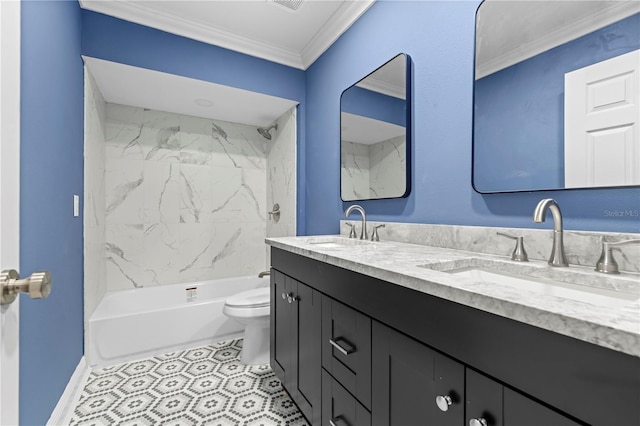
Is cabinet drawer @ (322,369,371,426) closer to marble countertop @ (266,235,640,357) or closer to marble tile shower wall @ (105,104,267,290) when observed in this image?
marble countertop @ (266,235,640,357)

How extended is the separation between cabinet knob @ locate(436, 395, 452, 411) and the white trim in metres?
2.05

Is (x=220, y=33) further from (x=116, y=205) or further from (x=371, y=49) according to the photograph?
(x=116, y=205)

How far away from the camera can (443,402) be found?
25.2 inches

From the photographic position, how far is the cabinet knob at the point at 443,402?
0.63 meters

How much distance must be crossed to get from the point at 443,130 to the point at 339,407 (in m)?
1.25

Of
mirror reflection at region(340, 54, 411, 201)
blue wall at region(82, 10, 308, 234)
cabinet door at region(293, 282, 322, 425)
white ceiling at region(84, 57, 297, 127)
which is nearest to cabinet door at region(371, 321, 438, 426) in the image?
cabinet door at region(293, 282, 322, 425)

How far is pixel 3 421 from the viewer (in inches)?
18.9

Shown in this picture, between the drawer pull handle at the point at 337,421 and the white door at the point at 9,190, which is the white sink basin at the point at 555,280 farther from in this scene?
the white door at the point at 9,190

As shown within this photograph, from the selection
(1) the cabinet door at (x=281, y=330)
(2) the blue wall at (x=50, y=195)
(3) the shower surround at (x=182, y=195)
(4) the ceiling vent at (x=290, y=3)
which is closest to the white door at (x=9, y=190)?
(2) the blue wall at (x=50, y=195)

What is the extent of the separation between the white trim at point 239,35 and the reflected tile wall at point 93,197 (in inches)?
19.3

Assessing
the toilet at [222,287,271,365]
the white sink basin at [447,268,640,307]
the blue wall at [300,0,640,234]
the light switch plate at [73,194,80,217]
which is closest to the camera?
the white sink basin at [447,268,640,307]

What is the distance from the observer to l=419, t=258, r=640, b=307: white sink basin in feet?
2.32

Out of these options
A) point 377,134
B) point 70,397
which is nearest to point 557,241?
point 377,134

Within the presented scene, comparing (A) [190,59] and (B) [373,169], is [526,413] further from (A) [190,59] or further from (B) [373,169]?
(A) [190,59]
